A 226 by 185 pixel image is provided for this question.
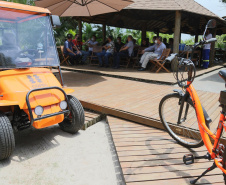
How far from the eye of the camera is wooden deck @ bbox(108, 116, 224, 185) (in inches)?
92.4

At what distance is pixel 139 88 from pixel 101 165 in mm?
3403

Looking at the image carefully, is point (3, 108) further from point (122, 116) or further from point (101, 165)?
point (122, 116)

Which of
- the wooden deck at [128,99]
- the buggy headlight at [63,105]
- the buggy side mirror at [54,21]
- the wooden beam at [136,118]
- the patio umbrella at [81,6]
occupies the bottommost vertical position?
the wooden beam at [136,118]

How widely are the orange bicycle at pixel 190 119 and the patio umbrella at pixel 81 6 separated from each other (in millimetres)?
4472

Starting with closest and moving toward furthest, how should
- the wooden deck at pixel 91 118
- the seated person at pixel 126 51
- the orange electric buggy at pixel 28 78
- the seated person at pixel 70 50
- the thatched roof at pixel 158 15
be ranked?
1. the orange electric buggy at pixel 28 78
2. the wooden deck at pixel 91 118
3. the thatched roof at pixel 158 15
4. the seated person at pixel 126 51
5. the seated person at pixel 70 50

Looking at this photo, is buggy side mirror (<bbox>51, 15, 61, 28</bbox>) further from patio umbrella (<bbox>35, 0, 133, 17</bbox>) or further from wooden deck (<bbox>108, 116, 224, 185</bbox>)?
patio umbrella (<bbox>35, 0, 133, 17</bbox>)

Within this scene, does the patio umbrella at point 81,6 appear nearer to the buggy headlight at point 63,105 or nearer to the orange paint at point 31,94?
the orange paint at point 31,94

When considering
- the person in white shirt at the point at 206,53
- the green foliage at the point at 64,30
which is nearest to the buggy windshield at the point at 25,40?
the person in white shirt at the point at 206,53

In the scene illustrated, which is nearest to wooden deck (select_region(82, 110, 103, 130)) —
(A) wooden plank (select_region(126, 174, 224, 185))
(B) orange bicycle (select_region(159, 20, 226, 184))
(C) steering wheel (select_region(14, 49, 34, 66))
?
(B) orange bicycle (select_region(159, 20, 226, 184))

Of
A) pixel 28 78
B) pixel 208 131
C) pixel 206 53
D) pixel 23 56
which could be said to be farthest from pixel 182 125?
pixel 206 53

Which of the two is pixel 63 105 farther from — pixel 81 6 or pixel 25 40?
pixel 81 6

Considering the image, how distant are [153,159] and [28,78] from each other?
2.14m

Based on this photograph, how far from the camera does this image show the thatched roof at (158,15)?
8719 millimetres

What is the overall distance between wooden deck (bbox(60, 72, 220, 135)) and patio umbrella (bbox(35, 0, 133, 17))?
240 cm
